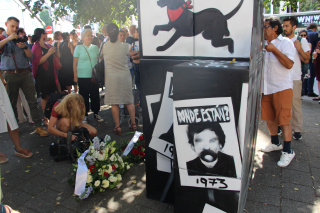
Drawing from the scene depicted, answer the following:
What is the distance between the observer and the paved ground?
2.94m

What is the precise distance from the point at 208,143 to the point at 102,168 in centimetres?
157

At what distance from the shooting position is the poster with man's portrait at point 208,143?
85.4 inches

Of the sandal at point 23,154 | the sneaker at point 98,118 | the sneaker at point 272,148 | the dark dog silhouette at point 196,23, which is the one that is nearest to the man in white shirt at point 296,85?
the sneaker at point 272,148

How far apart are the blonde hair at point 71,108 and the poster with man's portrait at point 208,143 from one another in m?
2.32

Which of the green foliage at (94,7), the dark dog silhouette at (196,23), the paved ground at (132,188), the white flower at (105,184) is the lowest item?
the paved ground at (132,188)

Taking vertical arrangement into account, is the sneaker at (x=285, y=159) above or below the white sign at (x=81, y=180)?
below

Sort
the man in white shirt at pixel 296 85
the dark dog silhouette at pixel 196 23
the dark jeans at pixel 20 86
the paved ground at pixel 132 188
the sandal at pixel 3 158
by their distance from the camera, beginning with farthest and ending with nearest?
the dark jeans at pixel 20 86
the man in white shirt at pixel 296 85
the sandal at pixel 3 158
the paved ground at pixel 132 188
the dark dog silhouette at pixel 196 23

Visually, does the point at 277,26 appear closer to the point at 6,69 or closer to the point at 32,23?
the point at 6,69

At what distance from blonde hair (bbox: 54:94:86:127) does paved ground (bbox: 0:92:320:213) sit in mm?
681

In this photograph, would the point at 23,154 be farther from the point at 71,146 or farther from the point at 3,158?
the point at 71,146

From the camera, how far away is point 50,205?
3029mm

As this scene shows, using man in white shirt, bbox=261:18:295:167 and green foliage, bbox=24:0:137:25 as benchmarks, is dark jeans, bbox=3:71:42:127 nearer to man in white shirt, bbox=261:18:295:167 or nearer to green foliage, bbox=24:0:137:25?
green foliage, bbox=24:0:137:25

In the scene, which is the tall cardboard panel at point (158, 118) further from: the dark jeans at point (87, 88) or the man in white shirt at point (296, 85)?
the dark jeans at point (87, 88)

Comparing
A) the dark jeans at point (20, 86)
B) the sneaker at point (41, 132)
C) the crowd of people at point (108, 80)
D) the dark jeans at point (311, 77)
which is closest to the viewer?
the crowd of people at point (108, 80)
